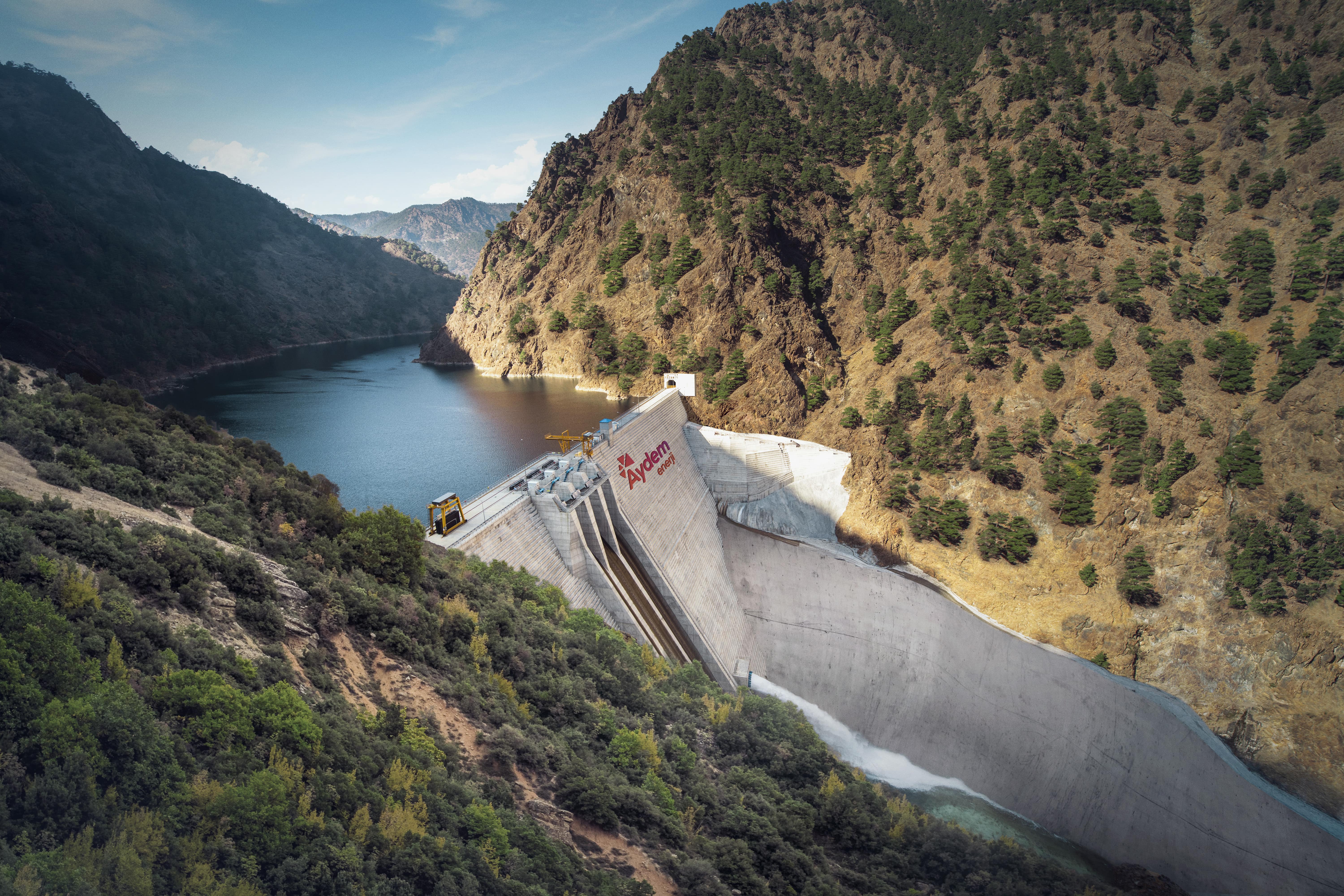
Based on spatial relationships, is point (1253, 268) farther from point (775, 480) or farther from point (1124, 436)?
point (775, 480)

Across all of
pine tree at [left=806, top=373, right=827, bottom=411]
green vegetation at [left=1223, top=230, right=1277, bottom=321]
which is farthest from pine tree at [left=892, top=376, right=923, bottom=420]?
green vegetation at [left=1223, top=230, right=1277, bottom=321]

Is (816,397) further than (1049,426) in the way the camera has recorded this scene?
Yes

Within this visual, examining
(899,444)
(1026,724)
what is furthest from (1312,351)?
(1026,724)

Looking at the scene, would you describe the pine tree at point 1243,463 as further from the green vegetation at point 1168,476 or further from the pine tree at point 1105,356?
the pine tree at point 1105,356

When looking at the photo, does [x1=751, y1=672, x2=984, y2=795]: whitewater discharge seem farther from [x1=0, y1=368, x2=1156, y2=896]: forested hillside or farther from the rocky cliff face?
[x1=0, y1=368, x2=1156, y2=896]: forested hillside

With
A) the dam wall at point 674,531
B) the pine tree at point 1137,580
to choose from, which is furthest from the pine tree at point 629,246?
the pine tree at point 1137,580

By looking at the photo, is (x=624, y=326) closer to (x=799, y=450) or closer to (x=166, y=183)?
(x=799, y=450)
